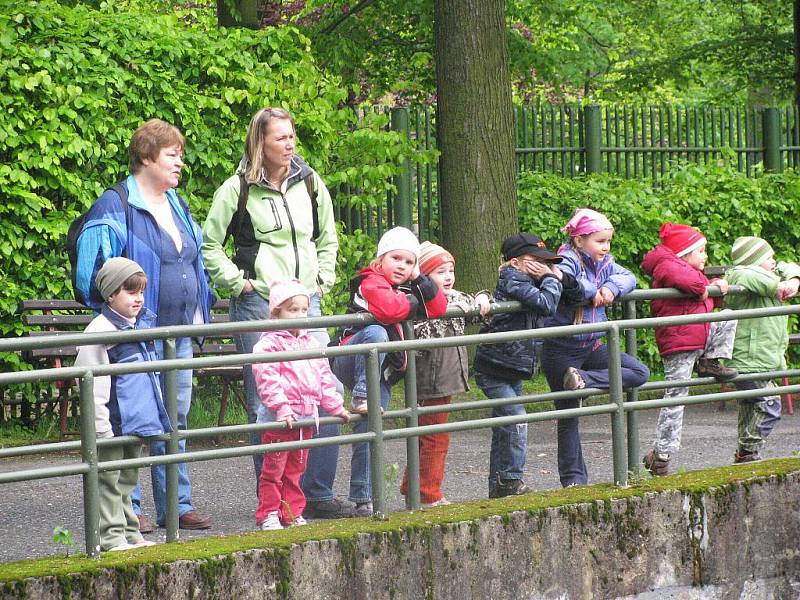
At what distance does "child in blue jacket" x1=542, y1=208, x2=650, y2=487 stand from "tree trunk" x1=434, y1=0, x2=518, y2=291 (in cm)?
435

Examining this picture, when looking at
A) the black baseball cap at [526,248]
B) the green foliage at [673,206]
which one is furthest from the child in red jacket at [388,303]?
the green foliage at [673,206]

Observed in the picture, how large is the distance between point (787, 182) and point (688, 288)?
7694 mm

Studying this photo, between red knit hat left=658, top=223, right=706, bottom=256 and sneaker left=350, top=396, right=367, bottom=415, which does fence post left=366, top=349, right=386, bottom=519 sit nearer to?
sneaker left=350, top=396, right=367, bottom=415

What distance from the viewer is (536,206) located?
13.0 meters

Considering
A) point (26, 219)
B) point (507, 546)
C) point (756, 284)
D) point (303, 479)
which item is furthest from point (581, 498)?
point (26, 219)

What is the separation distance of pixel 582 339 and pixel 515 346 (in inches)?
14.6

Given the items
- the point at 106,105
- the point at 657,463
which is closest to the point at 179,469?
the point at 657,463

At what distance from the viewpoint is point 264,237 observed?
677 cm

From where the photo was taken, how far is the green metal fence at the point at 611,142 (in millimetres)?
12555

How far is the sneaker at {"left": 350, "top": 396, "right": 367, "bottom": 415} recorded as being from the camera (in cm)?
596

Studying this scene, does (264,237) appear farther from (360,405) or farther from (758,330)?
(758,330)

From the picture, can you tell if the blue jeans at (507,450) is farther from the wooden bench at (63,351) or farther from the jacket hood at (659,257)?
the wooden bench at (63,351)

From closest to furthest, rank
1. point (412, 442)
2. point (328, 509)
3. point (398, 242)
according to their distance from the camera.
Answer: point (412, 442), point (398, 242), point (328, 509)

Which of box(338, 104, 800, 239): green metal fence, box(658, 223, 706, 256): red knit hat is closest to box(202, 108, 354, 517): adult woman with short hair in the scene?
box(658, 223, 706, 256): red knit hat
